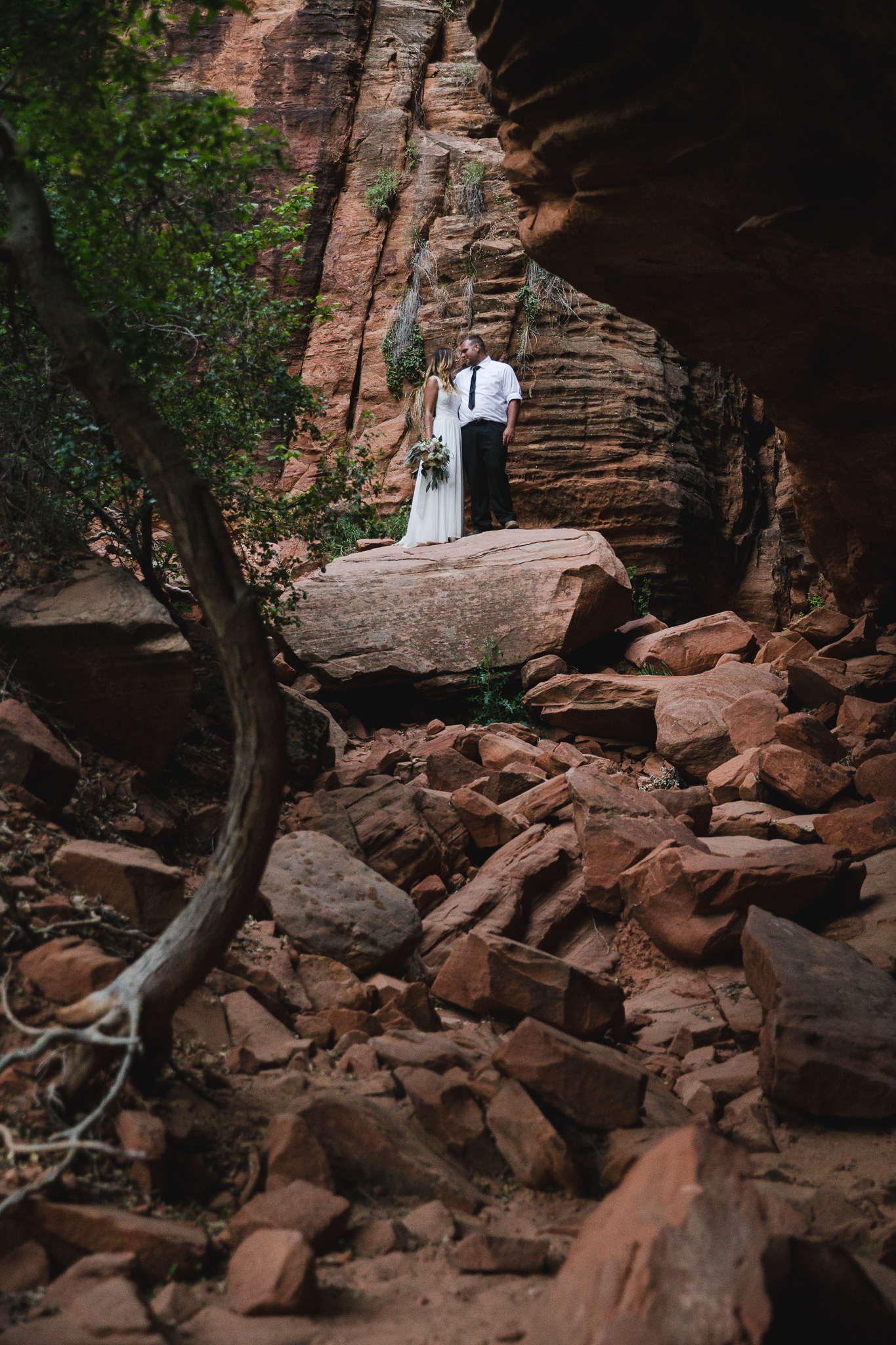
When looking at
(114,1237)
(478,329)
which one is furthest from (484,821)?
(478,329)

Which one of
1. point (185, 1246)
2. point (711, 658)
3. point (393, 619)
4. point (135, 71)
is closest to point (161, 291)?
point (135, 71)

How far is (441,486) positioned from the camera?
10234 millimetres

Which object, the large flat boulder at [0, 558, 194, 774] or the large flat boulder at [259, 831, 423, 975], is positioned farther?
the large flat boulder at [0, 558, 194, 774]

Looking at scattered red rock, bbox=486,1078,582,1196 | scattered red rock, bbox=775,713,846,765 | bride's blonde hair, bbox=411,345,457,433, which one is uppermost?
bride's blonde hair, bbox=411,345,457,433

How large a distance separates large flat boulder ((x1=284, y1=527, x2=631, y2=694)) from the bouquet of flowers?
1.31 metres

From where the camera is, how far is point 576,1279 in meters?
2.01

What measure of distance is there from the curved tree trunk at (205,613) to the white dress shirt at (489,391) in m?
7.49

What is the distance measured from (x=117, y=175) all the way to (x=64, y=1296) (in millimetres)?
3494

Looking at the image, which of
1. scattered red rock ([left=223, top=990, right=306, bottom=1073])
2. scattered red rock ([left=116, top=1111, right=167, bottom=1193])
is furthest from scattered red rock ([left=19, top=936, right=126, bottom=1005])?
scattered red rock ([left=223, top=990, right=306, bottom=1073])

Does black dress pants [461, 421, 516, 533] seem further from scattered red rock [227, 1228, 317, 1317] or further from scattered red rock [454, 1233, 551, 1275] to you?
scattered red rock [227, 1228, 317, 1317]

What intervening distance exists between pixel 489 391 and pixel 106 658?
6551mm

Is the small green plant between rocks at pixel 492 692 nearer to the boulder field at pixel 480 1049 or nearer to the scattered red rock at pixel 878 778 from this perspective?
the boulder field at pixel 480 1049

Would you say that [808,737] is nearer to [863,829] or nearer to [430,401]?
[863,829]

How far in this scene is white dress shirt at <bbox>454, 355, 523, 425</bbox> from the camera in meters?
10.3
